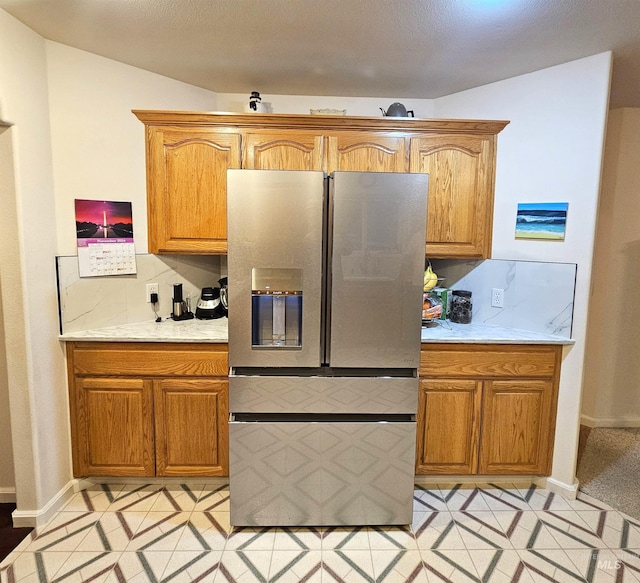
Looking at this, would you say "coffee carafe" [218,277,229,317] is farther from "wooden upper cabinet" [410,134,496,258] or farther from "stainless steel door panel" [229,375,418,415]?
"wooden upper cabinet" [410,134,496,258]

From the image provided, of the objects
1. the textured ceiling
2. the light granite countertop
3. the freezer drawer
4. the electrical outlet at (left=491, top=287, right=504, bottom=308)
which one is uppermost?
the textured ceiling

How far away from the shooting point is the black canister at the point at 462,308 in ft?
8.64

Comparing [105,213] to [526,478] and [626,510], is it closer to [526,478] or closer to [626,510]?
[526,478]

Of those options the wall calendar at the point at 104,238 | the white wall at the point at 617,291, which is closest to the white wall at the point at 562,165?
the white wall at the point at 617,291

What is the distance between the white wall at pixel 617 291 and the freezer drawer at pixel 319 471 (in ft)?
6.80

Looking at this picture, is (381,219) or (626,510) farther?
(626,510)

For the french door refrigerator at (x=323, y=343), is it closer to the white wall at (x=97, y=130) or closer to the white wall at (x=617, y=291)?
the white wall at (x=97, y=130)

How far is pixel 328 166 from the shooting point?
2.47m

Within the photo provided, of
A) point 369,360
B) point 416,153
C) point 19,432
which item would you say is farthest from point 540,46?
point 19,432

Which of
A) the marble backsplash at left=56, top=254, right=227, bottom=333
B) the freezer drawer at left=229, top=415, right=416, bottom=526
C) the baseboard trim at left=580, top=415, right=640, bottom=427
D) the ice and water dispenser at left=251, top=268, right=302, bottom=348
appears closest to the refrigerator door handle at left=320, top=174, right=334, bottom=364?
the ice and water dispenser at left=251, top=268, right=302, bottom=348

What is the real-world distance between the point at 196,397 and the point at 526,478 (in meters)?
2.00

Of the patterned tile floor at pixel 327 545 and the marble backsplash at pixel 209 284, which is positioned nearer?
the patterned tile floor at pixel 327 545

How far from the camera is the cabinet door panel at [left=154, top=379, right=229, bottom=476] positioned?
224 centimetres

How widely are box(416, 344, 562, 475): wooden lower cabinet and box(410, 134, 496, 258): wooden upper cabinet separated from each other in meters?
0.68
